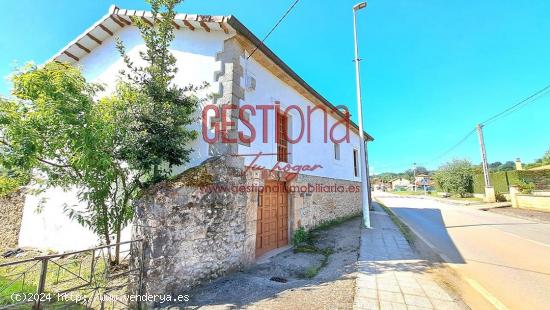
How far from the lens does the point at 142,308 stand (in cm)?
401

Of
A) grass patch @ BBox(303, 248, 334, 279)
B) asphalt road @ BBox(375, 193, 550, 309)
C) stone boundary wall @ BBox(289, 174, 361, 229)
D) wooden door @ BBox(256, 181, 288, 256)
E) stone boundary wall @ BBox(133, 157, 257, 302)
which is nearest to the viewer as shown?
stone boundary wall @ BBox(133, 157, 257, 302)

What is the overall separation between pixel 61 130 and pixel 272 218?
16.8 ft

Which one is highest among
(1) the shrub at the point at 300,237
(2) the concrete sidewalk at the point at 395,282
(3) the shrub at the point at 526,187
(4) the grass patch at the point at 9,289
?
(3) the shrub at the point at 526,187

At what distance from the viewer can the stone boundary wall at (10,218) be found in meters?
7.78

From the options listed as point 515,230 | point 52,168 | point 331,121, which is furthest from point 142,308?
point 515,230

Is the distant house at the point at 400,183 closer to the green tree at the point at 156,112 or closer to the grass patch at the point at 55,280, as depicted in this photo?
the green tree at the point at 156,112

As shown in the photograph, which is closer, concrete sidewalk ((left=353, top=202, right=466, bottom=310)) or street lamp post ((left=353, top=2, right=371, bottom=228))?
concrete sidewalk ((left=353, top=202, right=466, bottom=310))

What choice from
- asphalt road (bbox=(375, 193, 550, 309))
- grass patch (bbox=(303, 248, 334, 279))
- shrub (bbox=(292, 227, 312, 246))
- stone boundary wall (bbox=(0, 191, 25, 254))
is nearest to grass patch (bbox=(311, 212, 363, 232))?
shrub (bbox=(292, 227, 312, 246))

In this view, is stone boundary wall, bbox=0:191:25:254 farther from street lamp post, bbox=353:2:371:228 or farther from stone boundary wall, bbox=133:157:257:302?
street lamp post, bbox=353:2:371:228

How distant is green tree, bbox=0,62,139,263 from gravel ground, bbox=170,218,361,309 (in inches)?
104

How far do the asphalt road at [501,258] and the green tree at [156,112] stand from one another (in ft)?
19.6

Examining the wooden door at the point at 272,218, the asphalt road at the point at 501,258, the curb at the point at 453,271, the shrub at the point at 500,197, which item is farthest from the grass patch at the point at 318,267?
the shrub at the point at 500,197

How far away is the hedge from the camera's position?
19141 mm

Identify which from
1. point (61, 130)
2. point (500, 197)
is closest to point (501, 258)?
point (61, 130)
